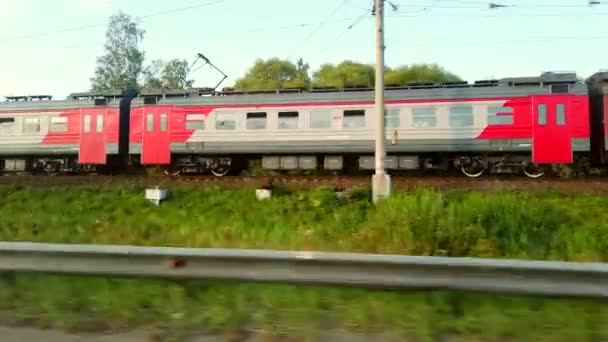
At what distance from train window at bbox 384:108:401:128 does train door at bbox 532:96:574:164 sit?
432 cm

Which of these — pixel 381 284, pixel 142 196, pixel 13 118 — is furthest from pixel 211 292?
pixel 13 118

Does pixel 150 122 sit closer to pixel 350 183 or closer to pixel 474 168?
pixel 350 183

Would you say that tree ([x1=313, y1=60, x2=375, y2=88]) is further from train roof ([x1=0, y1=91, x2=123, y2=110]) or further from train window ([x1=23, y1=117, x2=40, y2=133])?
train window ([x1=23, y1=117, x2=40, y2=133])

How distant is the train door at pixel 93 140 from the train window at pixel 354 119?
9496mm

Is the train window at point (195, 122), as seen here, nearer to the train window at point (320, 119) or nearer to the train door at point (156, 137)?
the train door at point (156, 137)

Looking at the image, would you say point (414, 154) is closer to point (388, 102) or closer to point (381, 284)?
point (388, 102)

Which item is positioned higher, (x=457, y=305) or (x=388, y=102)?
(x=388, y=102)

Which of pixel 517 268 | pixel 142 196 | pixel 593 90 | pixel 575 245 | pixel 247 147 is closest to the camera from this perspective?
pixel 517 268

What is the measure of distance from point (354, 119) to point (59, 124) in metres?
11.8

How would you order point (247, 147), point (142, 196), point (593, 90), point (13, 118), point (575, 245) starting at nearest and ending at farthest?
1. point (575, 245)
2. point (142, 196)
3. point (593, 90)
4. point (247, 147)
5. point (13, 118)

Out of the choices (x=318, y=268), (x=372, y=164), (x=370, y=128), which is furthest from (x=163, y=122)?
(x=318, y=268)

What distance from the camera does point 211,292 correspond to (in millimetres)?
4027

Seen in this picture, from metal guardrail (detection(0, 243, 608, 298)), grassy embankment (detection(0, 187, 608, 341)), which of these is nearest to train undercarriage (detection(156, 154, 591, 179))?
grassy embankment (detection(0, 187, 608, 341))

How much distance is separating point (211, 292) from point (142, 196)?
29.3ft
